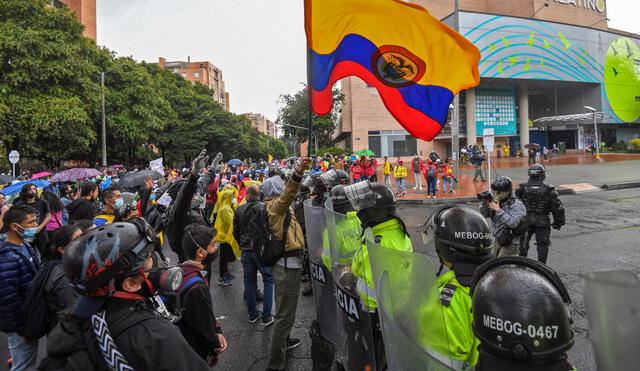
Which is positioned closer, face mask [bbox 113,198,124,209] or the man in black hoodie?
face mask [bbox 113,198,124,209]

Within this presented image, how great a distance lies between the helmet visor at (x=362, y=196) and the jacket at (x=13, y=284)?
278cm

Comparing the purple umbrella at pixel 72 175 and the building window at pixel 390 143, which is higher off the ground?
the building window at pixel 390 143

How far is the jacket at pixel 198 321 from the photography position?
228 centimetres

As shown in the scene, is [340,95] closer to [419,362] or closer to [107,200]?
[107,200]

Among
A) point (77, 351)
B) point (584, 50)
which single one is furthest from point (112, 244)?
point (584, 50)

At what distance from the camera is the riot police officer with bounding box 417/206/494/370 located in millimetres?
1437

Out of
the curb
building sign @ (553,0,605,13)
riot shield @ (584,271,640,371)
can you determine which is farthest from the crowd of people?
building sign @ (553,0,605,13)

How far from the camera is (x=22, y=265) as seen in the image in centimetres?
303

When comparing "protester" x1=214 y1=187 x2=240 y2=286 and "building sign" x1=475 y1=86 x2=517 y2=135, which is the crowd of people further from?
"building sign" x1=475 y1=86 x2=517 y2=135

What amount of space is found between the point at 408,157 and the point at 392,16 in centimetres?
→ 3801

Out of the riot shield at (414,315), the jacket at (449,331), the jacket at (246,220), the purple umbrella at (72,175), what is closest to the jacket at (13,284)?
the jacket at (246,220)

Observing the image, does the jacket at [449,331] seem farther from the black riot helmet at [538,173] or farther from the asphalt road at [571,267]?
the black riot helmet at [538,173]

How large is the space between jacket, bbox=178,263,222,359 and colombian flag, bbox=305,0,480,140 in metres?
2.28

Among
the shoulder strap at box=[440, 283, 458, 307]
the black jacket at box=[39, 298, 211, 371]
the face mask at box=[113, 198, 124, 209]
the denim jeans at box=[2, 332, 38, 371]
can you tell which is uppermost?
the face mask at box=[113, 198, 124, 209]
